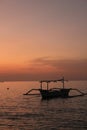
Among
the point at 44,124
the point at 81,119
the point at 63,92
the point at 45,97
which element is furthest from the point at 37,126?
the point at 63,92

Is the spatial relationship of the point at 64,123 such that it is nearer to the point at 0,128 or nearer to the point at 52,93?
the point at 0,128

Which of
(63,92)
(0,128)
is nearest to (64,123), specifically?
(0,128)

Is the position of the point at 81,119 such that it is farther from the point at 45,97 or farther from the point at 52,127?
the point at 45,97

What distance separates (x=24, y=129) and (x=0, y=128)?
3.70 metres

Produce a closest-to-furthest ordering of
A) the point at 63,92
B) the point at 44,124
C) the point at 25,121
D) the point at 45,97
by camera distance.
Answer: the point at 44,124 < the point at 25,121 < the point at 45,97 < the point at 63,92

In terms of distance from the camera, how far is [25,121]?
4975cm

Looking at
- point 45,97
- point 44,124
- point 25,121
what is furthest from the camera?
point 45,97

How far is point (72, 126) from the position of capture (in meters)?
44.3

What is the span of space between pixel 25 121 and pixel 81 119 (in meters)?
10.1

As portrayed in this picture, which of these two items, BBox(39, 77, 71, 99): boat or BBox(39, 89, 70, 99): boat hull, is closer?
BBox(39, 77, 71, 99): boat

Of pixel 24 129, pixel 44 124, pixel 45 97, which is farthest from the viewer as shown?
pixel 45 97

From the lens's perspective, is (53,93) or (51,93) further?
(53,93)

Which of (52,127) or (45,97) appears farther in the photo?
(45,97)

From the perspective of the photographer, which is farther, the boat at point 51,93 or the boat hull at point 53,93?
the boat hull at point 53,93
